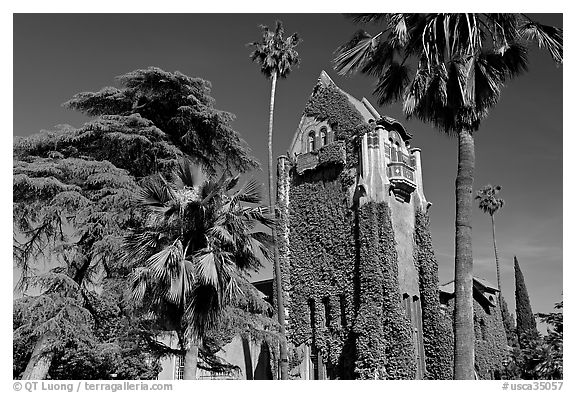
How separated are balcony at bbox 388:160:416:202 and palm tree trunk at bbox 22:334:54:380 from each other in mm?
17440

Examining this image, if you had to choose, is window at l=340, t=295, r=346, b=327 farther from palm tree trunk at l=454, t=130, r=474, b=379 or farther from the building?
palm tree trunk at l=454, t=130, r=474, b=379

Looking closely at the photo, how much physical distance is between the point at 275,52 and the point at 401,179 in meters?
9.44

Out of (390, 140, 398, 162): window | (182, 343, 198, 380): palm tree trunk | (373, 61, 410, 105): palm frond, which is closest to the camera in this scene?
(182, 343, 198, 380): palm tree trunk

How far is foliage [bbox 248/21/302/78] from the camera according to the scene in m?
30.0

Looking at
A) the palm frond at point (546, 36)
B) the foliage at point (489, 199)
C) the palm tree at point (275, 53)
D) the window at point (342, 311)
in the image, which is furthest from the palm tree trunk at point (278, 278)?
the foliage at point (489, 199)

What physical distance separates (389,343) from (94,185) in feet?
47.8

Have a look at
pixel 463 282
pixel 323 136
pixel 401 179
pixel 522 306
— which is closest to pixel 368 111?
pixel 323 136

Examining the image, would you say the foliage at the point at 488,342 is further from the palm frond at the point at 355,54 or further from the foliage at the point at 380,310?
the palm frond at the point at 355,54

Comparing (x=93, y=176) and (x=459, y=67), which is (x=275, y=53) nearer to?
(x=93, y=176)

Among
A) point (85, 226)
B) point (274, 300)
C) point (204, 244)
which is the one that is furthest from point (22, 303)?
point (274, 300)

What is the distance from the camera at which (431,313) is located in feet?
92.7

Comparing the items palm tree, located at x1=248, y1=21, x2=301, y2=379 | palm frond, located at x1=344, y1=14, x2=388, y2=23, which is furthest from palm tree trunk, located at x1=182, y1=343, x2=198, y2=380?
palm tree, located at x1=248, y1=21, x2=301, y2=379

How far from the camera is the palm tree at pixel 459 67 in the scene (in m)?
13.3
